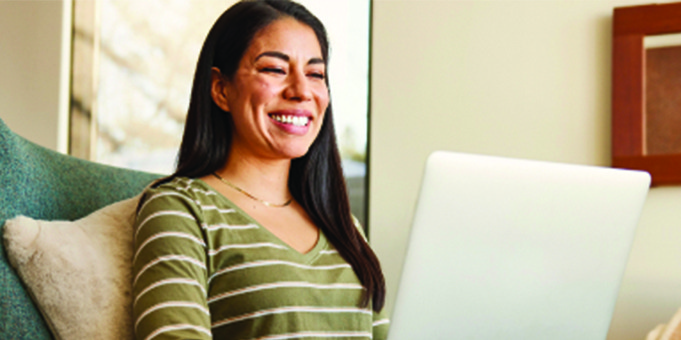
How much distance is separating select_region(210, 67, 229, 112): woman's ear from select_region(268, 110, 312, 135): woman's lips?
99 millimetres

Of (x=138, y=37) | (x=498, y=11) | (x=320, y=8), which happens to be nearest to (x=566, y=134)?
(x=498, y=11)

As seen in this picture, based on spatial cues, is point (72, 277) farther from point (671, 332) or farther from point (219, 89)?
point (671, 332)

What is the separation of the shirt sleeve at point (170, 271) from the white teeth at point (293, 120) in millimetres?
232

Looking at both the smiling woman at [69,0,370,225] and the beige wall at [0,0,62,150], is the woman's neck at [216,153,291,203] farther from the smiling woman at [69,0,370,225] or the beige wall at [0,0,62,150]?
the beige wall at [0,0,62,150]

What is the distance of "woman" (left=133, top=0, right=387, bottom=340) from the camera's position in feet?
3.52

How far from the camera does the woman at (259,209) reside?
1074 mm

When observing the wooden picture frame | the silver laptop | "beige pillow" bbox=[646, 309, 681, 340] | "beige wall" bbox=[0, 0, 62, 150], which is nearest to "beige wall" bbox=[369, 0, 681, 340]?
the wooden picture frame

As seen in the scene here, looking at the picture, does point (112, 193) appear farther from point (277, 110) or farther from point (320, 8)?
point (320, 8)

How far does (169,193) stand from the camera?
114 cm

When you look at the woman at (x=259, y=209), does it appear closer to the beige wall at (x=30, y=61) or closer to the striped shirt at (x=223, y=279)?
the striped shirt at (x=223, y=279)

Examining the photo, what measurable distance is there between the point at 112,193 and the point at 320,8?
121 centimetres

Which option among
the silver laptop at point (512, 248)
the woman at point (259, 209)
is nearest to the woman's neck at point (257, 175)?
the woman at point (259, 209)

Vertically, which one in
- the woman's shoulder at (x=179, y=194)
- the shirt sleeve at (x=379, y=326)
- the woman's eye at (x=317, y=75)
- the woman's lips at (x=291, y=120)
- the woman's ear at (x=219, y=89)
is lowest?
the shirt sleeve at (x=379, y=326)

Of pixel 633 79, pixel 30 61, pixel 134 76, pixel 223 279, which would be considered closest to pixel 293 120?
pixel 223 279
